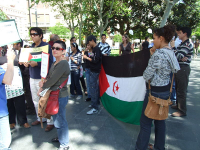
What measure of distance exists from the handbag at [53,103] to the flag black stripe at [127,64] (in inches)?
58.3

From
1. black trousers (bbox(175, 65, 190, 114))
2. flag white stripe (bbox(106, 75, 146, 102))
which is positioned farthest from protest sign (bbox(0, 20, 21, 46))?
black trousers (bbox(175, 65, 190, 114))

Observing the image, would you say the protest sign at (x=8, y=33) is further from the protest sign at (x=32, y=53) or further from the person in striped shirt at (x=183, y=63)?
the person in striped shirt at (x=183, y=63)

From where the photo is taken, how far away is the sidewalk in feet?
9.23

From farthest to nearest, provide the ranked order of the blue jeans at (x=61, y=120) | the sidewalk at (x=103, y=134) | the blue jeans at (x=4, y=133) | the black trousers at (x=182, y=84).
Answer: the black trousers at (x=182, y=84) → the sidewalk at (x=103, y=134) → the blue jeans at (x=61, y=120) → the blue jeans at (x=4, y=133)

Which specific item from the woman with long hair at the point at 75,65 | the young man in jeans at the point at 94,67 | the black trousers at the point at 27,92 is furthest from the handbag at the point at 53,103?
the woman with long hair at the point at 75,65

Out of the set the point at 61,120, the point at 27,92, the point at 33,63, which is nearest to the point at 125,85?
the point at 61,120

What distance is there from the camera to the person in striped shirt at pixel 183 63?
11.9ft

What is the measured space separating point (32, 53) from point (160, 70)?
2.32 metres

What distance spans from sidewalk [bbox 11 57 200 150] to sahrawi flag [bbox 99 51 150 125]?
263 millimetres

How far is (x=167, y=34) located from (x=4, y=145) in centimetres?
254

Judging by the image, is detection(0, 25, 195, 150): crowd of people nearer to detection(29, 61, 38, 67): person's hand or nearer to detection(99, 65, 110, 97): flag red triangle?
detection(29, 61, 38, 67): person's hand

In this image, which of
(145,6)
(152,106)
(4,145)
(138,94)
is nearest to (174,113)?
(138,94)

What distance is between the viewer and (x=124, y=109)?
11.6 feet

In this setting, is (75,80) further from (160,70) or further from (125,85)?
(160,70)
